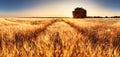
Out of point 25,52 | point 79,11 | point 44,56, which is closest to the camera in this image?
point 44,56

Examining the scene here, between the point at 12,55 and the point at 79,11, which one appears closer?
the point at 12,55

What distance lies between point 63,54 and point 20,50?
0.58 meters

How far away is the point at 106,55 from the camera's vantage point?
9.45 ft

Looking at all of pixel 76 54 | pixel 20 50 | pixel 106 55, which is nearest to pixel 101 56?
pixel 106 55

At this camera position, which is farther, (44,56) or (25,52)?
(25,52)

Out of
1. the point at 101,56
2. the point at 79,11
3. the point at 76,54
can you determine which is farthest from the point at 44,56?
the point at 79,11

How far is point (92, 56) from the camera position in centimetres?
280

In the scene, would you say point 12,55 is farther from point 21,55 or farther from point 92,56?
point 92,56

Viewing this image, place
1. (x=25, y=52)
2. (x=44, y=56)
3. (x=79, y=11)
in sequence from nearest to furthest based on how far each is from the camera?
(x=44, y=56) < (x=25, y=52) < (x=79, y=11)

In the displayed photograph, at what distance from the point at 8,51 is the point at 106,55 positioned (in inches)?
46.3

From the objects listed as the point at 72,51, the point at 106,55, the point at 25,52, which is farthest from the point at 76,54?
the point at 25,52

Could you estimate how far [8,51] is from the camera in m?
2.97

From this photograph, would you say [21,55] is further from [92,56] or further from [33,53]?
[92,56]

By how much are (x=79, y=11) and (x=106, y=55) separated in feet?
199
